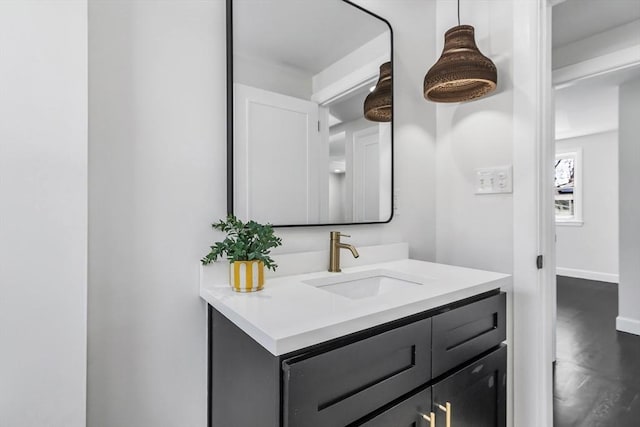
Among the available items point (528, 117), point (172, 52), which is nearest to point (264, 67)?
point (172, 52)

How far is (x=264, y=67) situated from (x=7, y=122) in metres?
0.76

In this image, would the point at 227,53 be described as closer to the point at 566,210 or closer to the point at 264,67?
the point at 264,67

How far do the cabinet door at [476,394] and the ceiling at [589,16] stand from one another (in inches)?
86.2

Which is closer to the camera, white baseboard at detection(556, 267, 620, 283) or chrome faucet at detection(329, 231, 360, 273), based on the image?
chrome faucet at detection(329, 231, 360, 273)

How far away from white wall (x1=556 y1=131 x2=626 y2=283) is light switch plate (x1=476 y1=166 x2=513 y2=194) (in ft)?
15.7

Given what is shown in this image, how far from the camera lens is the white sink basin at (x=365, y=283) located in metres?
1.24

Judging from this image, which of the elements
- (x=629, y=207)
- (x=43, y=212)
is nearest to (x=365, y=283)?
(x=43, y=212)

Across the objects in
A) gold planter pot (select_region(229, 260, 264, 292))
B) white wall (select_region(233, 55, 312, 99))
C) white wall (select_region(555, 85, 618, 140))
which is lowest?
gold planter pot (select_region(229, 260, 264, 292))

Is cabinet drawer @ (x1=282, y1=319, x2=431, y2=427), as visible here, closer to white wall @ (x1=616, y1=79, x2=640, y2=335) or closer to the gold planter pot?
the gold planter pot

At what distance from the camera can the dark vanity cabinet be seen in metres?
0.71

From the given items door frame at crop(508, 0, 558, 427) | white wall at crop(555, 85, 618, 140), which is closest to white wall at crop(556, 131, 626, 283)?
white wall at crop(555, 85, 618, 140)

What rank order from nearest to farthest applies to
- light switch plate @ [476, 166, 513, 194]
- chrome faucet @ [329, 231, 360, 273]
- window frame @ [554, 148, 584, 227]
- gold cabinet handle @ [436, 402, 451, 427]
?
1. gold cabinet handle @ [436, 402, 451, 427]
2. chrome faucet @ [329, 231, 360, 273]
3. light switch plate @ [476, 166, 513, 194]
4. window frame @ [554, 148, 584, 227]

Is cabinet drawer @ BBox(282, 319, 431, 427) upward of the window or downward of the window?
downward

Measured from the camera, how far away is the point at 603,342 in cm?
272
